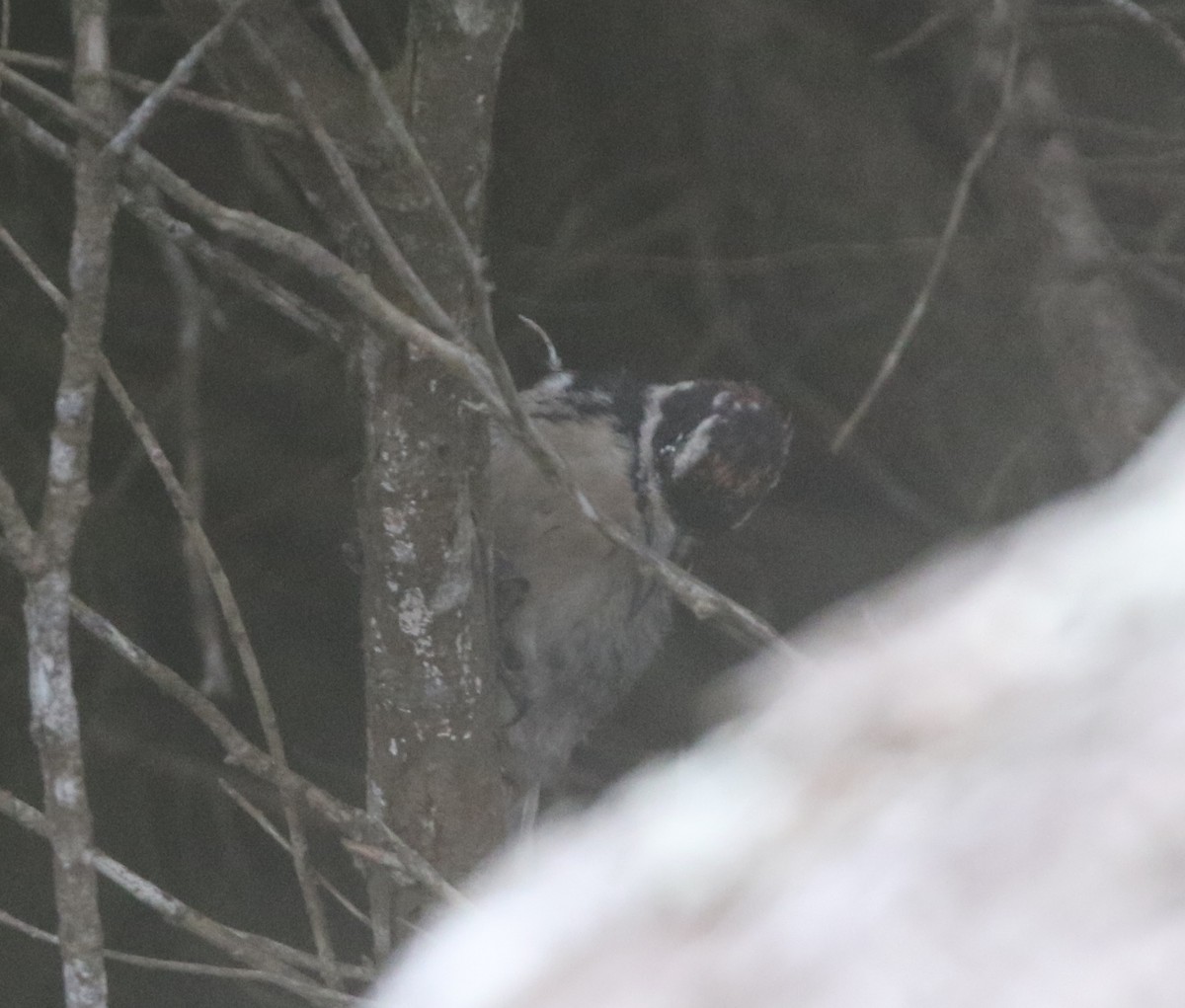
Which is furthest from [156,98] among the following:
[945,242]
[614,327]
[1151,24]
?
[614,327]

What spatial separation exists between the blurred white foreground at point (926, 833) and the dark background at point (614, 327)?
5.36ft

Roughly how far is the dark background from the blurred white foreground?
1.63m

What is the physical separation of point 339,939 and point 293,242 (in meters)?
1.52

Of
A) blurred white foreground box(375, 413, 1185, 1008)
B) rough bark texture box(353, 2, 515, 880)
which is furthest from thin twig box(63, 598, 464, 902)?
blurred white foreground box(375, 413, 1185, 1008)

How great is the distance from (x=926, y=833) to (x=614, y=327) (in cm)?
202

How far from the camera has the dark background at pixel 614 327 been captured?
2.14 m

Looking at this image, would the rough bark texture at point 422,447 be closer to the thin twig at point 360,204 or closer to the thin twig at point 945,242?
the thin twig at point 360,204

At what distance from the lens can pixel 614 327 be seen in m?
2.41

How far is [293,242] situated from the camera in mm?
1090

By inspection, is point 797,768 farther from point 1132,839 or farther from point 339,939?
point 339,939

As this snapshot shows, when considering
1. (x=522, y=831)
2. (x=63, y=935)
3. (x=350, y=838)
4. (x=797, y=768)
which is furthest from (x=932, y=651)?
(x=522, y=831)

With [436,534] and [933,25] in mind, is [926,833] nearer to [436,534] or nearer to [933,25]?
[436,534]

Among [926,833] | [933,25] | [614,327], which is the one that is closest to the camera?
[926,833]

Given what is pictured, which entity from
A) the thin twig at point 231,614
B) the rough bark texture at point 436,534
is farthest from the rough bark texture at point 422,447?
the thin twig at point 231,614
